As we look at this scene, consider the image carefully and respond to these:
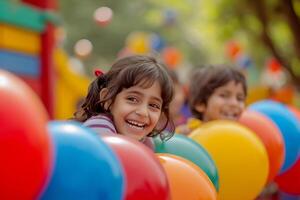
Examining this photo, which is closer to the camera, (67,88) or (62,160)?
(62,160)

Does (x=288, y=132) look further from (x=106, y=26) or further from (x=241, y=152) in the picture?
(x=106, y=26)

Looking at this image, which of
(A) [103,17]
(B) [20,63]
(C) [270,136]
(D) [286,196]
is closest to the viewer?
(C) [270,136]

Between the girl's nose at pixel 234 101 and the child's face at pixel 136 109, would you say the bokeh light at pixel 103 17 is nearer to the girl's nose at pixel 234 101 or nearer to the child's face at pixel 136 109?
the girl's nose at pixel 234 101

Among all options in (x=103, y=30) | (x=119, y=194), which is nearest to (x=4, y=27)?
(x=119, y=194)

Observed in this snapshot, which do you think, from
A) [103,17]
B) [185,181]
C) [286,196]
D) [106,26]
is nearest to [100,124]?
[185,181]

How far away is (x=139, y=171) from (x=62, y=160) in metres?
0.35

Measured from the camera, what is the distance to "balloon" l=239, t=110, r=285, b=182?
446 cm

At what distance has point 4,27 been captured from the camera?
266 inches

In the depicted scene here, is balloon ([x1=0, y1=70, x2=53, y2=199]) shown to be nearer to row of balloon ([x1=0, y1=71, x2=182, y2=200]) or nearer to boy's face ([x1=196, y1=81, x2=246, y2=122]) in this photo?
row of balloon ([x1=0, y1=71, x2=182, y2=200])

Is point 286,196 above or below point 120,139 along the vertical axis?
below

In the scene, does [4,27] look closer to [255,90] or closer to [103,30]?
[255,90]

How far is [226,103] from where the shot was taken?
16.0 feet

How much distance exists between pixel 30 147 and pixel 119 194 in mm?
446

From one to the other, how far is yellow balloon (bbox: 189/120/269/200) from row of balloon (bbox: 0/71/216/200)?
0.99m
